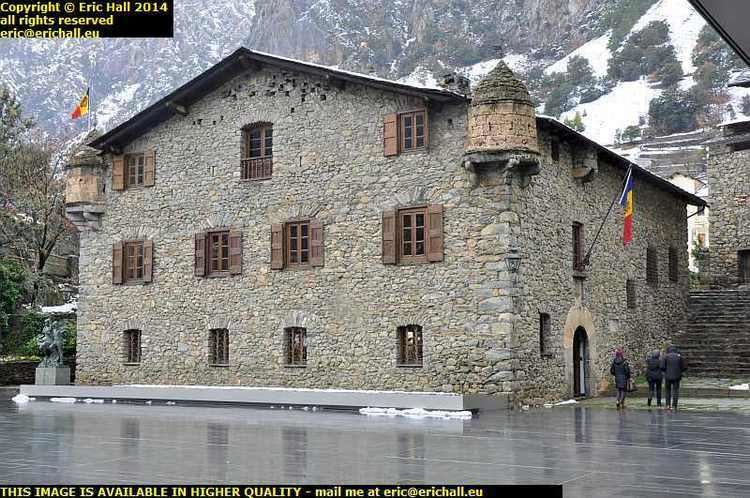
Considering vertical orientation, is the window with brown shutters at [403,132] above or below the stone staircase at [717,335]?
above

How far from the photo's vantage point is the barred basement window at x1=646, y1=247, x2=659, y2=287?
2705cm

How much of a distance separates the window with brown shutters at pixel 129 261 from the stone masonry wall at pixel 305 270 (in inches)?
11.8

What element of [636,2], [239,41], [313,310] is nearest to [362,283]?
[313,310]

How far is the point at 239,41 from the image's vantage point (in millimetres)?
199875

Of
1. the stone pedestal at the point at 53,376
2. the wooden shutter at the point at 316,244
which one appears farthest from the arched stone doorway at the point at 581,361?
the stone pedestal at the point at 53,376

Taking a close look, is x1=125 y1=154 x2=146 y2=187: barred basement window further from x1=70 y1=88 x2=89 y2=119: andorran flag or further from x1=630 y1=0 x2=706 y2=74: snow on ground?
x1=630 y1=0 x2=706 y2=74: snow on ground

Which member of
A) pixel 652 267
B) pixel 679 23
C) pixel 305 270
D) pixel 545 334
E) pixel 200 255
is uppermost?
pixel 679 23

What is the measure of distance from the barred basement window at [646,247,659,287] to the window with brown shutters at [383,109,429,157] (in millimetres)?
9855

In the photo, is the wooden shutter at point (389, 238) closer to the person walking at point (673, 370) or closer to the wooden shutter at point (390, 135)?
the wooden shutter at point (390, 135)

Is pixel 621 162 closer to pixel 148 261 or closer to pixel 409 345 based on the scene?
pixel 409 345

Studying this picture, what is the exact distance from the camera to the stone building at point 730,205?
3338 cm

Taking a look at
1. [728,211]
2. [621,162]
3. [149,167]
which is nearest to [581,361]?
[621,162]

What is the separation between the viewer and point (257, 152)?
23641 mm

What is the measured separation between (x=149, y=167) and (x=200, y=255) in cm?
320
